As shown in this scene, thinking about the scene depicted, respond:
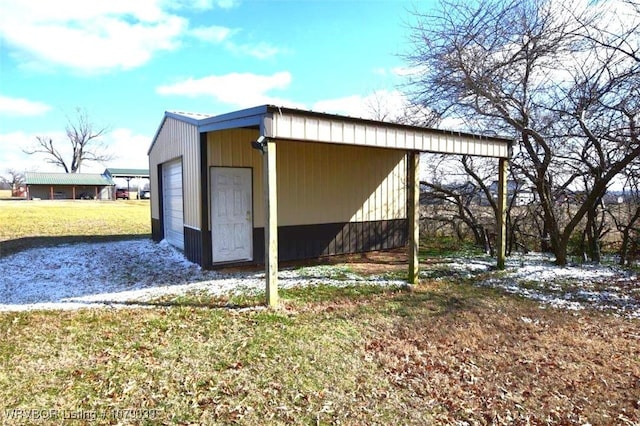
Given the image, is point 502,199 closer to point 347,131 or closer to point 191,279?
point 347,131

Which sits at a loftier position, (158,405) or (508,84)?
(508,84)

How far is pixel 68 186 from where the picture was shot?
3916cm

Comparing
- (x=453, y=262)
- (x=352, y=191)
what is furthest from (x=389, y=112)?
(x=453, y=262)

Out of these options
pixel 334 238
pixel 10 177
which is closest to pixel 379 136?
pixel 334 238

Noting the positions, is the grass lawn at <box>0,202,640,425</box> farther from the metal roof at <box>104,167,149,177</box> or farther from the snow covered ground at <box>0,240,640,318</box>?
the metal roof at <box>104,167,149,177</box>

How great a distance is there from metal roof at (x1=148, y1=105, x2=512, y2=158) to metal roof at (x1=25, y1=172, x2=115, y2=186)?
A: 38571 millimetres

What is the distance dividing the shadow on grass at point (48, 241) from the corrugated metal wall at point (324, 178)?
5.78 metres

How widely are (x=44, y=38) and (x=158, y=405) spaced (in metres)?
13.7

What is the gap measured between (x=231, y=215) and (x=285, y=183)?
1.24m

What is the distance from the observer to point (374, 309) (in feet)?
16.3

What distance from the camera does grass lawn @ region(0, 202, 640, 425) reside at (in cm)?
271

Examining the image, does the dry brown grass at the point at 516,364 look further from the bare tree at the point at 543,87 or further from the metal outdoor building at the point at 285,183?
the bare tree at the point at 543,87

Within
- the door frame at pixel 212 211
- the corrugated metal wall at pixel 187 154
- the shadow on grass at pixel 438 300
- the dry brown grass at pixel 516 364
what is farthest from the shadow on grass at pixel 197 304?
the corrugated metal wall at pixel 187 154

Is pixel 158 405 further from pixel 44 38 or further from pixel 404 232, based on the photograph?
pixel 44 38
